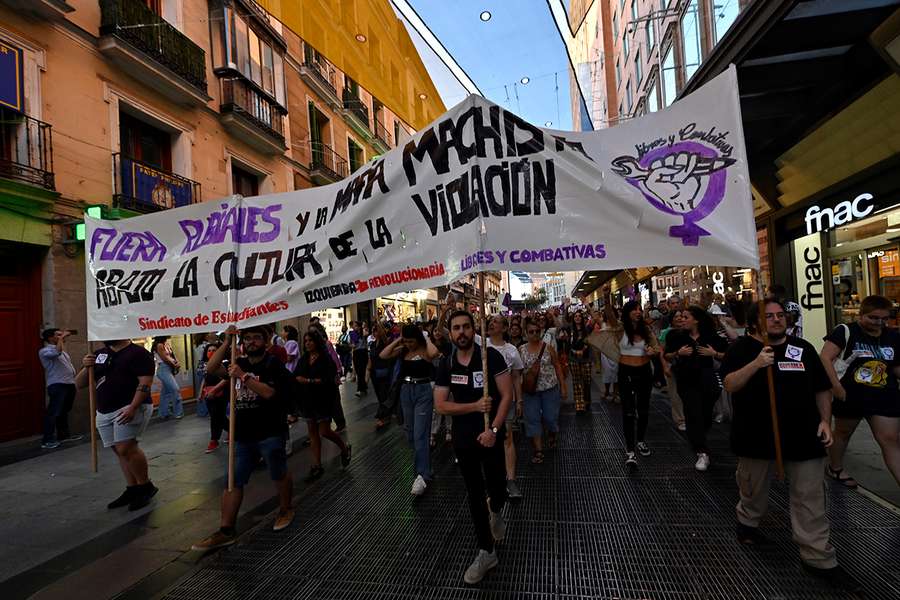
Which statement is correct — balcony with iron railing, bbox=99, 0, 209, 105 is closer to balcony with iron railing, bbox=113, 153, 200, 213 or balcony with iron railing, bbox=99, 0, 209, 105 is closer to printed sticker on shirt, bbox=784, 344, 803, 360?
balcony with iron railing, bbox=113, 153, 200, 213

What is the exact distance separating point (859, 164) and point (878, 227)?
43.4 inches

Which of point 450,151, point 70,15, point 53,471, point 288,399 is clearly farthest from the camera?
point 70,15

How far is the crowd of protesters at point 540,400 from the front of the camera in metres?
3.18

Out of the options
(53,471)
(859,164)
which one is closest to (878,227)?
(859,164)

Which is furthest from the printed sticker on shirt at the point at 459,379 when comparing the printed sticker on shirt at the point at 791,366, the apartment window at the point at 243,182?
the apartment window at the point at 243,182

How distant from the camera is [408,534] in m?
4.07

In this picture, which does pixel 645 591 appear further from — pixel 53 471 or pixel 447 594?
pixel 53 471

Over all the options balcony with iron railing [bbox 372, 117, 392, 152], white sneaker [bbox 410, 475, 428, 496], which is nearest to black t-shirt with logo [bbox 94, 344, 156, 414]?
white sneaker [bbox 410, 475, 428, 496]

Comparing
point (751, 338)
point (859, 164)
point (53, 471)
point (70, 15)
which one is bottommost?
point (53, 471)

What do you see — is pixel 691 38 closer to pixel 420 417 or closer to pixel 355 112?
pixel 420 417

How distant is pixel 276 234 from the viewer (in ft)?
13.0

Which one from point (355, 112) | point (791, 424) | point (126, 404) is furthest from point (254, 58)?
point (791, 424)

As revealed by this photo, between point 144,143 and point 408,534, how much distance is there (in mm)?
11809

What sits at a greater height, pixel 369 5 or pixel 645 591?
pixel 369 5
